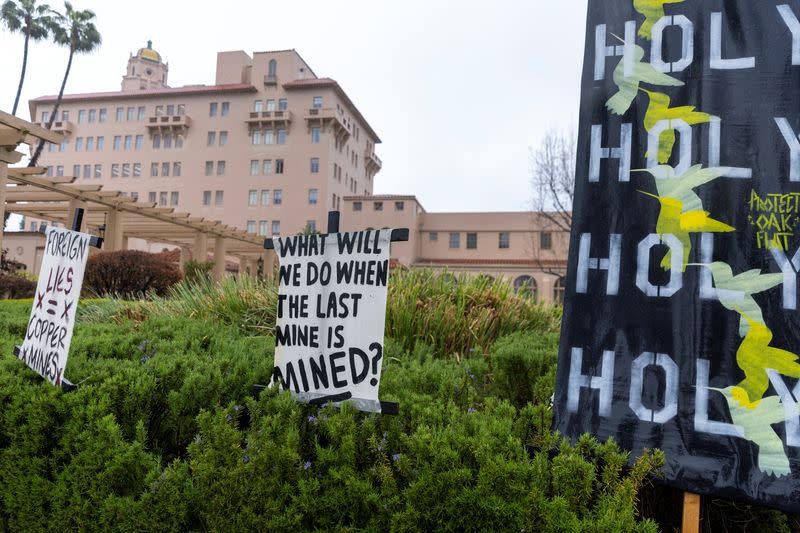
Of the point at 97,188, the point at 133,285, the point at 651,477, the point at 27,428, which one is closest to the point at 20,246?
the point at 97,188

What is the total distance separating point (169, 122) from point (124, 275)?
44393 mm

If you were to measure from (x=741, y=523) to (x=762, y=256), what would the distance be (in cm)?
139

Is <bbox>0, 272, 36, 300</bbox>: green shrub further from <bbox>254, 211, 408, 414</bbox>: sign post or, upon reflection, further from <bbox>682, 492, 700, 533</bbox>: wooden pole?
<bbox>682, 492, 700, 533</bbox>: wooden pole

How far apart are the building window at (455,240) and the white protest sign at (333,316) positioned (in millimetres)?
44173

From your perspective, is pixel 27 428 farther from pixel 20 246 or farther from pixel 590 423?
pixel 20 246

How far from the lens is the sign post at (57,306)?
3.13m

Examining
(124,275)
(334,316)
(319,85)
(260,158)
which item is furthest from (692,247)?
A: (260,158)

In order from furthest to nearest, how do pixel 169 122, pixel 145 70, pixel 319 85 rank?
pixel 145 70
pixel 169 122
pixel 319 85

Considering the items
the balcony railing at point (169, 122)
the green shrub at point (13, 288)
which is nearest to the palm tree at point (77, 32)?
the balcony railing at point (169, 122)

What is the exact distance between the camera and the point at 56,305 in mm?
3506

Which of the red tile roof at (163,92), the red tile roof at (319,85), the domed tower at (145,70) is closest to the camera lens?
the red tile roof at (319,85)

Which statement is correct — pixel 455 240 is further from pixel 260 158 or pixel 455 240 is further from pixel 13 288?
pixel 13 288

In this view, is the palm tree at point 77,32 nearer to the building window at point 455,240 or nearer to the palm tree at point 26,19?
the palm tree at point 26,19

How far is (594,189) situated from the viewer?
2500 mm
